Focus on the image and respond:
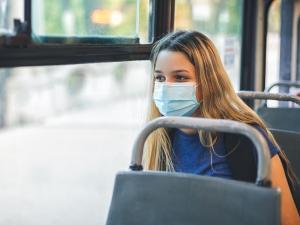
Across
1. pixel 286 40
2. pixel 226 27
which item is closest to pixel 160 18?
pixel 226 27

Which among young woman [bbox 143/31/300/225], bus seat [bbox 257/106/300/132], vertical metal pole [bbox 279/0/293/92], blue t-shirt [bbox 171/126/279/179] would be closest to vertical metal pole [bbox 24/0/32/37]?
young woman [bbox 143/31/300/225]

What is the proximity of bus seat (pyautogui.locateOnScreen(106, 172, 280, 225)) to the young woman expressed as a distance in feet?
0.95

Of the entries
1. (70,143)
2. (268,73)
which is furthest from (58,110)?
(268,73)

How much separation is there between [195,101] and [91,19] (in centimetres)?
50

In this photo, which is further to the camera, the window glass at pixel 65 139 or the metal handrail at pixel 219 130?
the window glass at pixel 65 139

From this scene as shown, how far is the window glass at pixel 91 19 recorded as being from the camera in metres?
1.54

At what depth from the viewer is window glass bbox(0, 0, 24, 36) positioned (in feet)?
4.60

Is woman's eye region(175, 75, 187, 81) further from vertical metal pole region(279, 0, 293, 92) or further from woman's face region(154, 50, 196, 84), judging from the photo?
vertical metal pole region(279, 0, 293, 92)

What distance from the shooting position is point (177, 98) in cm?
158

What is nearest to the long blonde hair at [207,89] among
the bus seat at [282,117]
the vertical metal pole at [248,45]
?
the bus seat at [282,117]

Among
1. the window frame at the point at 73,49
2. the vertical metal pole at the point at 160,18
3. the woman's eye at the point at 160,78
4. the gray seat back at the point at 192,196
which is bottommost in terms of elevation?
the gray seat back at the point at 192,196

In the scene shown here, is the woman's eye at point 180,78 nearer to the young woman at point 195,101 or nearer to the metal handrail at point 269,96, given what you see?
the young woman at point 195,101

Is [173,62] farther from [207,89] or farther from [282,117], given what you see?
[282,117]

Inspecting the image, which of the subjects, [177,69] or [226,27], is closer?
[177,69]
